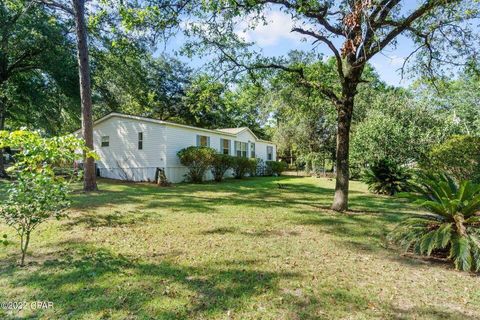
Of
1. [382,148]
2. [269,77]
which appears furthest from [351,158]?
[269,77]

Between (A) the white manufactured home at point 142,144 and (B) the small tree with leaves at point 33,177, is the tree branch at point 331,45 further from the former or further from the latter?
(A) the white manufactured home at point 142,144

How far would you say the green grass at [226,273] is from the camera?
304cm

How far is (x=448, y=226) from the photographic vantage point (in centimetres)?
448

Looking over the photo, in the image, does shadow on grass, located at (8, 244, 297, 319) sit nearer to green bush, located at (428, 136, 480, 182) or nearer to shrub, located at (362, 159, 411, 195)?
green bush, located at (428, 136, 480, 182)

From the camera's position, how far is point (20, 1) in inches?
481

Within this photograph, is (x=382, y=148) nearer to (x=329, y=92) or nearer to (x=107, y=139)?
(x=329, y=92)

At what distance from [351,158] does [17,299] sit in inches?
699

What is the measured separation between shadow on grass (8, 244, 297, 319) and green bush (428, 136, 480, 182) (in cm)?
904

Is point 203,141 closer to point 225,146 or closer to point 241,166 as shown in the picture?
point 225,146

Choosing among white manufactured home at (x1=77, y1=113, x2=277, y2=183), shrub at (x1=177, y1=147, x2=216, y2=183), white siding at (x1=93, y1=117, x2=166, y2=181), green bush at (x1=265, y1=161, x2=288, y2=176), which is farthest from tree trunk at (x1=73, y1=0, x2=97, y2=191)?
green bush at (x1=265, y1=161, x2=288, y2=176)

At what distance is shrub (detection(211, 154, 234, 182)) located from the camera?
16.6 m

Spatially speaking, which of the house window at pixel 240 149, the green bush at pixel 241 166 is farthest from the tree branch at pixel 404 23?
the house window at pixel 240 149

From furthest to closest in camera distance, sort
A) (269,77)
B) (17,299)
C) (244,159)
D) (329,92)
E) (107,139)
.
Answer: (244,159) → (107,139) → (269,77) → (329,92) → (17,299)

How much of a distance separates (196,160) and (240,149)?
23.9 feet
